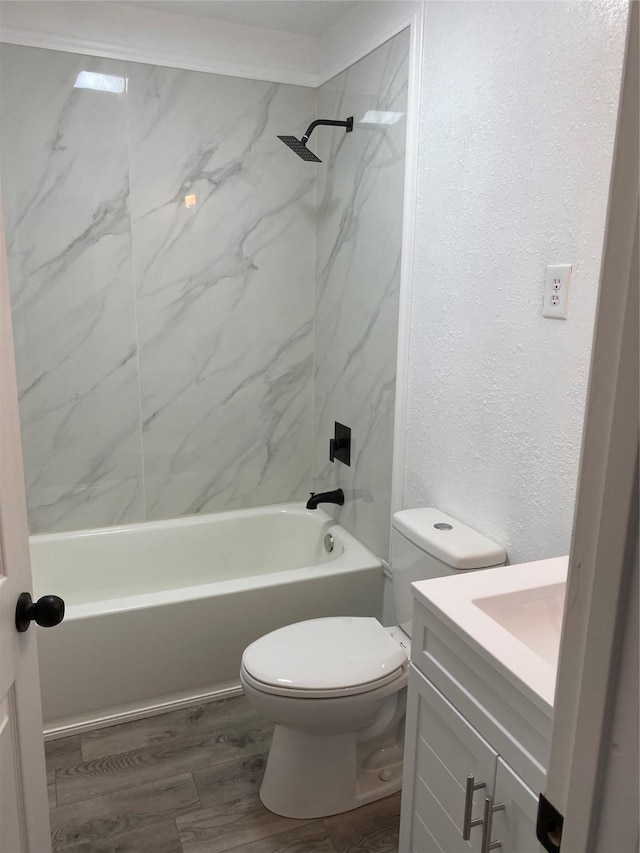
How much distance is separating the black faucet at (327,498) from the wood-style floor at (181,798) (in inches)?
34.2

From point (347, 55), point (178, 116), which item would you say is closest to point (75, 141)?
point (178, 116)

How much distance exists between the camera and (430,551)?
1.82 m

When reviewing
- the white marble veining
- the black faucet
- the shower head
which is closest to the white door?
the white marble veining

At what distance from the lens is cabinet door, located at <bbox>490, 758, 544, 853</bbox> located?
103 centimetres

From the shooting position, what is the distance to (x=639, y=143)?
424 millimetres

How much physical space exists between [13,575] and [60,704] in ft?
4.35

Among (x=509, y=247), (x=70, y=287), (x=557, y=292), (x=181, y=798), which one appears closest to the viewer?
(x=557, y=292)

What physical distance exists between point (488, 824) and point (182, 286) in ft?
7.20

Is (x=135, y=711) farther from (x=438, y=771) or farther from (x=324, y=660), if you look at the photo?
(x=438, y=771)

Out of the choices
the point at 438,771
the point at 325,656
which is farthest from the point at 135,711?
the point at 438,771

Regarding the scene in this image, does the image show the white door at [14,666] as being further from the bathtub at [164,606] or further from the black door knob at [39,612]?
the bathtub at [164,606]

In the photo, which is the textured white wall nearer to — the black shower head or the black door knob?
the black shower head

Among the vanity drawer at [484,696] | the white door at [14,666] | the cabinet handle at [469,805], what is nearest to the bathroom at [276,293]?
the vanity drawer at [484,696]

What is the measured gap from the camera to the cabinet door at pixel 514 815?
1.03 meters
